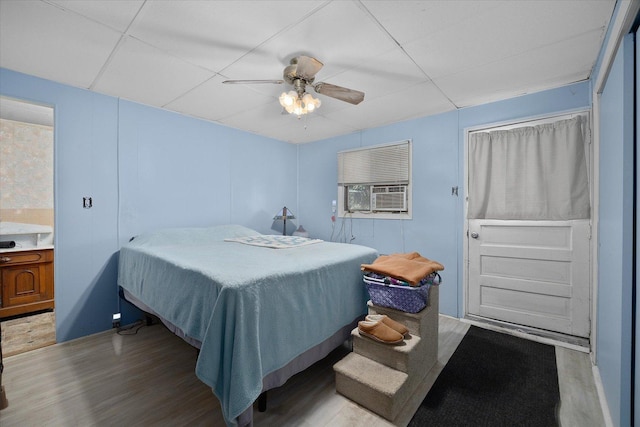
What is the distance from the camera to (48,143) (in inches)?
141

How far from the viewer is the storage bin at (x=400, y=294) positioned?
6.33 feet

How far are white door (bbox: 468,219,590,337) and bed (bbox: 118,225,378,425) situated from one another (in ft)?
4.74

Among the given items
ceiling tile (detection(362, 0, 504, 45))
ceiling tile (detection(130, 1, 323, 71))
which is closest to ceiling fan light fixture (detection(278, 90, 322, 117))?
ceiling tile (detection(130, 1, 323, 71))

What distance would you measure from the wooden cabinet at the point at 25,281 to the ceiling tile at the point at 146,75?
217 cm

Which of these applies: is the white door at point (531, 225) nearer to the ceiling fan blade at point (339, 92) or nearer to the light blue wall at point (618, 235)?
the light blue wall at point (618, 235)

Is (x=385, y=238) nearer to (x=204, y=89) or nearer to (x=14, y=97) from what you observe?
(x=204, y=89)

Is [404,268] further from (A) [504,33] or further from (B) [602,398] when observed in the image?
(A) [504,33]

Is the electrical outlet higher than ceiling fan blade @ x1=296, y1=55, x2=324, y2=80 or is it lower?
lower

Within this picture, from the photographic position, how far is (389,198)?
12.4 feet

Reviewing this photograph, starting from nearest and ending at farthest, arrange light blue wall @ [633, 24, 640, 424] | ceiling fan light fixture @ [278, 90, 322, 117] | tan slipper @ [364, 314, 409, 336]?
light blue wall @ [633, 24, 640, 424]
tan slipper @ [364, 314, 409, 336]
ceiling fan light fixture @ [278, 90, 322, 117]

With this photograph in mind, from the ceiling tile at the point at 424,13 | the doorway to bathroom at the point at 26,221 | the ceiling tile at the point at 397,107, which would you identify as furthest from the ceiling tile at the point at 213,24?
the doorway to bathroom at the point at 26,221

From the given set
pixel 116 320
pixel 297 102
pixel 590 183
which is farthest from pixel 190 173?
pixel 590 183

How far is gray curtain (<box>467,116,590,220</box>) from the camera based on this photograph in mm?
2473

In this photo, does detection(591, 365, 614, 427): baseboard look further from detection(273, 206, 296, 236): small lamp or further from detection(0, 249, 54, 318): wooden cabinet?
detection(0, 249, 54, 318): wooden cabinet
